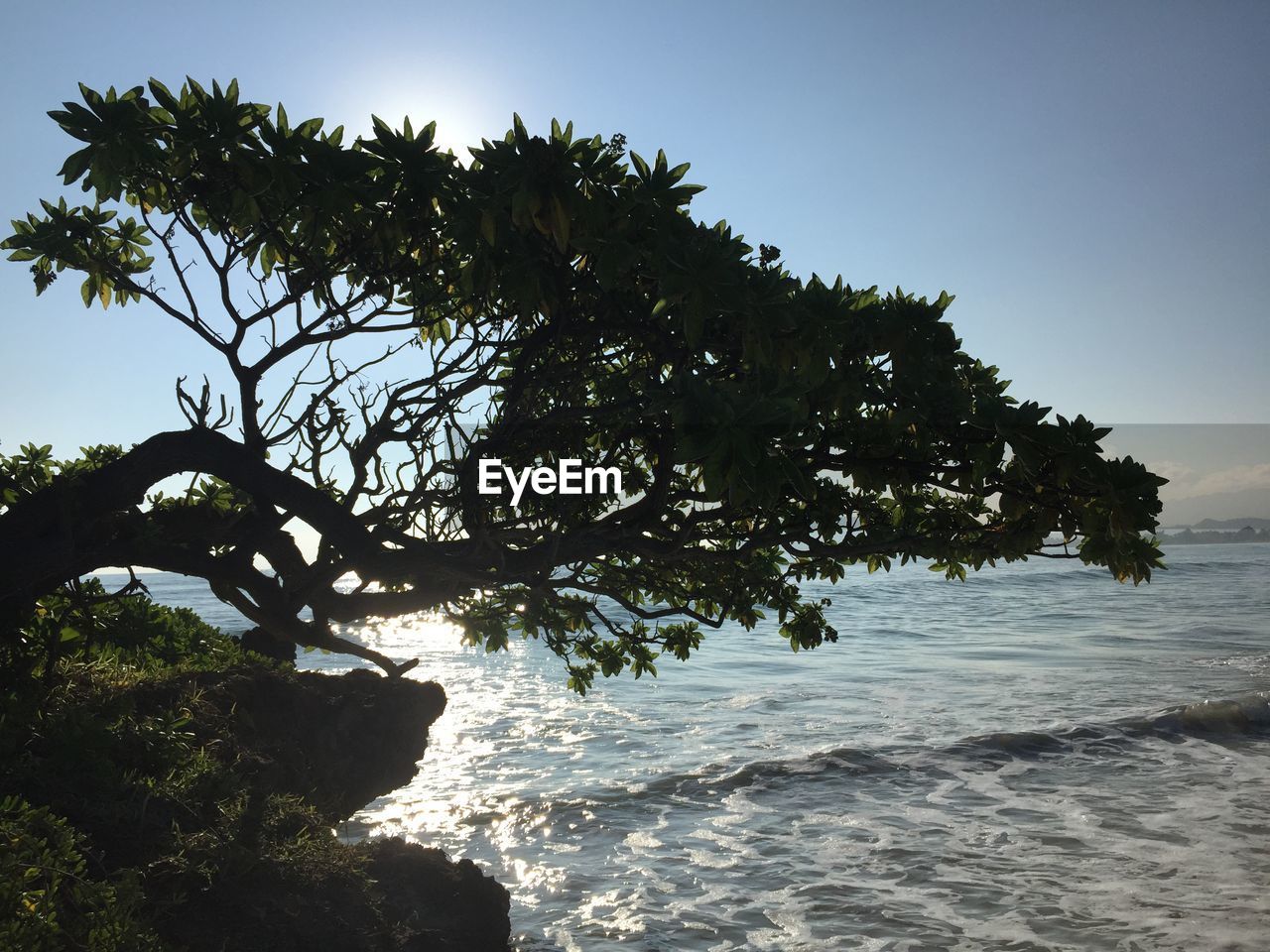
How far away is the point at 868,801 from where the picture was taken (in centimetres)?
1324

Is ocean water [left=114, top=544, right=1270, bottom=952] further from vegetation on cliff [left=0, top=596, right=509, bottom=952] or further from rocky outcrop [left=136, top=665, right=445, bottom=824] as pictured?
vegetation on cliff [left=0, top=596, right=509, bottom=952]

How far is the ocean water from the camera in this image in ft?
29.7

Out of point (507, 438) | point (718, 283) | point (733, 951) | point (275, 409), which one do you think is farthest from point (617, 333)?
point (733, 951)

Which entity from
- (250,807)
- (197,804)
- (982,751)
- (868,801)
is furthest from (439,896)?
(982,751)

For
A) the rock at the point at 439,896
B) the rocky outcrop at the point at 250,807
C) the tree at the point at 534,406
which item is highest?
the tree at the point at 534,406

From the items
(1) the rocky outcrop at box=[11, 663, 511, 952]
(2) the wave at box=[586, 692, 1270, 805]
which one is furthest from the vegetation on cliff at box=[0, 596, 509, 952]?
(2) the wave at box=[586, 692, 1270, 805]

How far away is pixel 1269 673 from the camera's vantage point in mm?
22484

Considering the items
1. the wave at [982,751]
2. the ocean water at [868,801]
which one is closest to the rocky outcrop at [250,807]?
the ocean water at [868,801]

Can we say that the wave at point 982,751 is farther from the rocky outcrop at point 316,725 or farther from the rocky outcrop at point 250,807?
the rocky outcrop at point 250,807

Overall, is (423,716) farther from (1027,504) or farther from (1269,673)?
(1269,673)

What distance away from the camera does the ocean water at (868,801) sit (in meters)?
9.06

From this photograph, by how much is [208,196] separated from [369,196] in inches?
45.0

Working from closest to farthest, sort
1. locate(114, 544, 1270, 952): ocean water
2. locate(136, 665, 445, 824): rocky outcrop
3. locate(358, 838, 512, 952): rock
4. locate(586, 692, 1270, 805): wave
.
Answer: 1. locate(358, 838, 512, 952): rock
2. locate(136, 665, 445, 824): rocky outcrop
3. locate(114, 544, 1270, 952): ocean water
4. locate(586, 692, 1270, 805): wave

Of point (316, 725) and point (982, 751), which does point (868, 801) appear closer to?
point (982, 751)
